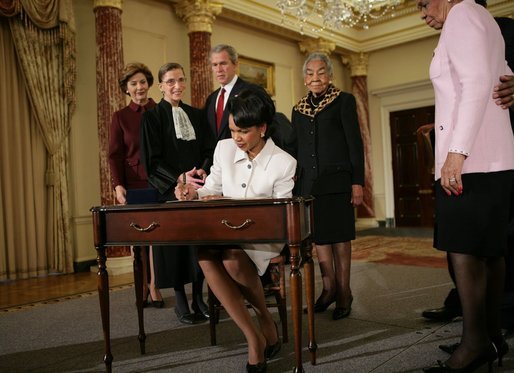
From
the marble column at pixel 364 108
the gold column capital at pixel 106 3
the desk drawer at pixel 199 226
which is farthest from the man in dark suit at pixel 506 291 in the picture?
the marble column at pixel 364 108

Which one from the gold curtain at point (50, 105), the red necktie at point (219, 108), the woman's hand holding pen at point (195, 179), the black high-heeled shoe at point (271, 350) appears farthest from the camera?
the gold curtain at point (50, 105)

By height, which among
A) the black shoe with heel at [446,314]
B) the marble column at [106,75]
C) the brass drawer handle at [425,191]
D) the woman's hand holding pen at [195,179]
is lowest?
the black shoe with heel at [446,314]

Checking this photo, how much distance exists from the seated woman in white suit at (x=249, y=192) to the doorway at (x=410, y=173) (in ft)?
30.0

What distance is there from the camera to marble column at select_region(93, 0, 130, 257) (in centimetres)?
608

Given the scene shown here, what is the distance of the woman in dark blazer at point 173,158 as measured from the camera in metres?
3.24

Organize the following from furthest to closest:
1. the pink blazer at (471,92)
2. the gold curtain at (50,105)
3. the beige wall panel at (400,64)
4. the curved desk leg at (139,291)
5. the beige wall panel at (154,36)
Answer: the beige wall panel at (400,64) → the beige wall panel at (154,36) → the gold curtain at (50,105) → the curved desk leg at (139,291) → the pink blazer at (471,92)

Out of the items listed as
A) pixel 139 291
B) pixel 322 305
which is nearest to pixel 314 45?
pixel 322 305

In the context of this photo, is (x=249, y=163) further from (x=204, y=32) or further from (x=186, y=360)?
(x=204, y=32)

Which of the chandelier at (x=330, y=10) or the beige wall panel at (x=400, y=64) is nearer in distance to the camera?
the chandelier at (x=330, y=10)

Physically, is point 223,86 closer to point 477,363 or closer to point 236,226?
point 236,226

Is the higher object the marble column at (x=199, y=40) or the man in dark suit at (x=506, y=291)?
the marble column at (x=199, y=40)

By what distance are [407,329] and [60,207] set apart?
484 cm

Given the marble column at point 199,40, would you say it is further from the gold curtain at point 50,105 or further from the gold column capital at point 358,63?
the gold column capital at point 358,63

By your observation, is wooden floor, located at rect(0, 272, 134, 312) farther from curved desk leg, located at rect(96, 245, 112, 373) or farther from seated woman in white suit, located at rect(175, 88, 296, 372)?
seated woman in white suit, located at rect(175, 88, 296, 372)
